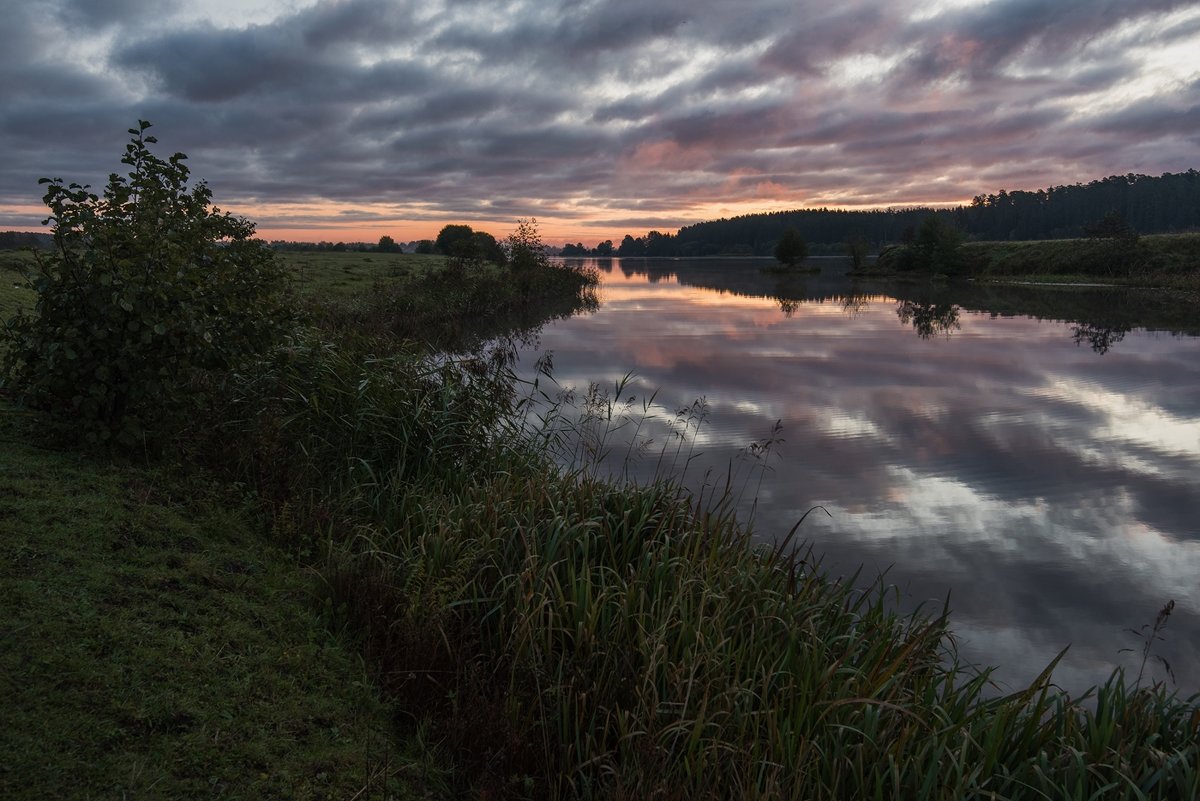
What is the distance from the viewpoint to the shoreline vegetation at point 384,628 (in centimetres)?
421

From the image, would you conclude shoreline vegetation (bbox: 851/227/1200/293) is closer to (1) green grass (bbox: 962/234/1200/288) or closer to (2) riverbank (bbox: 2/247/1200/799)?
(1) green grass (bbox: 962/234/1200/288)

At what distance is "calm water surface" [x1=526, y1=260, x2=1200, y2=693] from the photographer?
27.5 feet

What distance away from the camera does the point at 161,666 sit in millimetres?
4359

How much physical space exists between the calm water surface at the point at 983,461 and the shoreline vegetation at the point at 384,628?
1264mm

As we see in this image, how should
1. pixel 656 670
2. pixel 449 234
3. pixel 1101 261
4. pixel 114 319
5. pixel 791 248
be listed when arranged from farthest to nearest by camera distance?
pixel 791 248 < pixel 449 234 < pixel 1101 261 < pixel 114 319 < pixel 656 670

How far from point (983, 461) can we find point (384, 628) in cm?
1260

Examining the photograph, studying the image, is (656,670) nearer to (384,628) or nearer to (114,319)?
(384,628)

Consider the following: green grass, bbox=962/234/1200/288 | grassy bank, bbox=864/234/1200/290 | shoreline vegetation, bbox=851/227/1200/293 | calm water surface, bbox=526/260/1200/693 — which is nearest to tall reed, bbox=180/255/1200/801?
calm water surface, bbox=526/260/1200/693

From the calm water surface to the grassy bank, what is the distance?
151 ft

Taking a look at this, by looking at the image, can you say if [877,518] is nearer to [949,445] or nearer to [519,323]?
[949,445]

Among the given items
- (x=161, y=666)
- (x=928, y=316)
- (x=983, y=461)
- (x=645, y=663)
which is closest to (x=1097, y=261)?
(x=928, y=316)

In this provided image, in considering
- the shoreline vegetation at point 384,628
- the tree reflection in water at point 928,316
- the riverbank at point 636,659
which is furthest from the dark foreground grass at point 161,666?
the tree reflection in water at point 928,316

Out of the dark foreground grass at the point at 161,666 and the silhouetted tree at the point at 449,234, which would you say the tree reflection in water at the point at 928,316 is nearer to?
the dark foreground grass at the point at 161,666

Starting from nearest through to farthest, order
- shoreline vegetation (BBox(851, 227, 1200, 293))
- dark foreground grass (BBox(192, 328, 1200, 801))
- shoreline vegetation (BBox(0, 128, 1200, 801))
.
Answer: shoreline vegetation (BBox(0, 128, 1200, 801)), dark foreground grass (BBox(192, 328, 1200, 801)), shoreline vegetation (BBox(851, 227, 1200, 293))
